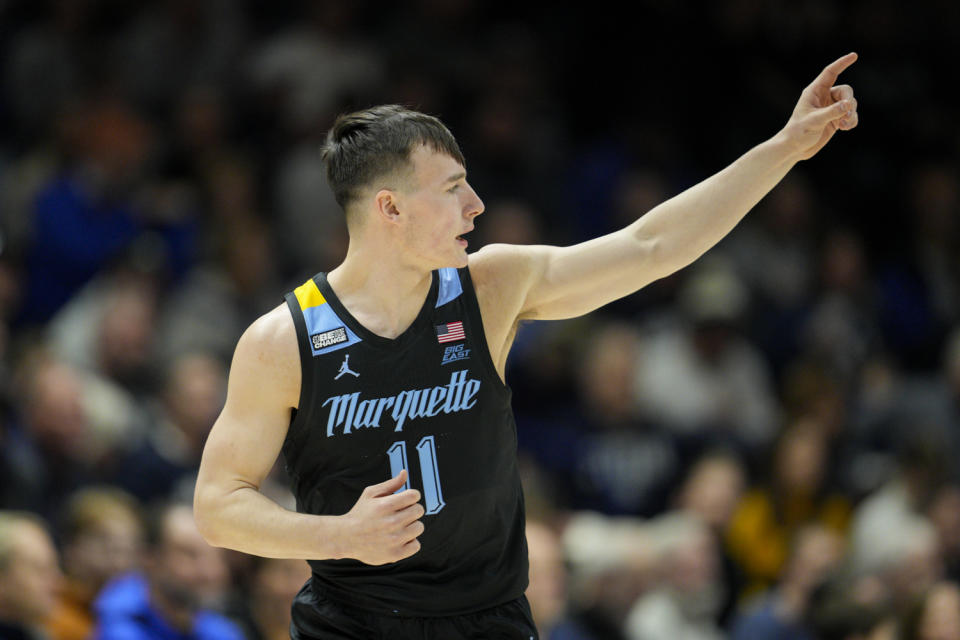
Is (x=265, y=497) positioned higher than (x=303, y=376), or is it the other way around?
(x=303, y=376)

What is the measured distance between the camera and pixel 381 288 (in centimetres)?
396

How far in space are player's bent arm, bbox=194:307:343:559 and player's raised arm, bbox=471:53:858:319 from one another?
2.06ft

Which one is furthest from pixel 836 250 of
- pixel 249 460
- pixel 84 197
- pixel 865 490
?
pixel 249 460

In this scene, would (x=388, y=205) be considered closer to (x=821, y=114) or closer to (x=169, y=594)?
(x=821, y=114)

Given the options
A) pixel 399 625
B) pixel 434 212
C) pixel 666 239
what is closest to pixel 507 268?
pixel 434 212

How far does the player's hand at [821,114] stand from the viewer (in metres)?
3.91

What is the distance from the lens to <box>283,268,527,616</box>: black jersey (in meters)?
3.83

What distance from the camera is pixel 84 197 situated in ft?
29.6

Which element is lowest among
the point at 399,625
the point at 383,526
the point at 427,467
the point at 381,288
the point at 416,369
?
the point at 399,625

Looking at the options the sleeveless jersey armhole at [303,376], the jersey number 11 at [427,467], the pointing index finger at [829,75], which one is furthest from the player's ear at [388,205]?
the pointing index finger at [829,75]

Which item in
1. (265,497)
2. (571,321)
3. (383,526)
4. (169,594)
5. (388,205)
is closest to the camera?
(383,526)

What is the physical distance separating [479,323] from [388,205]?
1.37ft

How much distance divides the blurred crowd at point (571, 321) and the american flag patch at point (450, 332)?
2.86 meters

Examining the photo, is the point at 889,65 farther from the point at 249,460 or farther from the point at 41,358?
the point at 249,460
